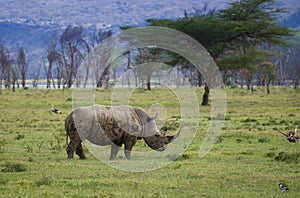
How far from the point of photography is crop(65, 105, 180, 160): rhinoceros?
1590 centimetres

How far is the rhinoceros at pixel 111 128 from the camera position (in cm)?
1590

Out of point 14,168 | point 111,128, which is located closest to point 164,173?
point 111,128

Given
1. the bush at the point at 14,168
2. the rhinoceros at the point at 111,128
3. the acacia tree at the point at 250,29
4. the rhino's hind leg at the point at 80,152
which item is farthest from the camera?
the acacia tree at the point at 250,29

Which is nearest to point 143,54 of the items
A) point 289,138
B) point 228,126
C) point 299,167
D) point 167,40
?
point 167,40

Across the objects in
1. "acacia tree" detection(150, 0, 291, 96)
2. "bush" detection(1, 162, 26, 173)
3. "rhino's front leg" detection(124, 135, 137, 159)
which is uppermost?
"acacia tree" detection(150, 0, 291, 96)

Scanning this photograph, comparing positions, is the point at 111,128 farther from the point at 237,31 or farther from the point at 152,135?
the point at 237,31

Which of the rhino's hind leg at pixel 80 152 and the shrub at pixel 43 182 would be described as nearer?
the shrub at pixel 43 182

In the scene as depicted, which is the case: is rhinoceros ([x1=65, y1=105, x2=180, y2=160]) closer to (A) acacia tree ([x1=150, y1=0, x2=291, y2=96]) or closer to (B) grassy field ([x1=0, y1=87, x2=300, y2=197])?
(B) grassy field ([x1=0, y1=87, x2=300, y2=197])

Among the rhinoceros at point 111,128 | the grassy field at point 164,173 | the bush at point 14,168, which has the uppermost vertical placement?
the rhinoceros at point 111,128

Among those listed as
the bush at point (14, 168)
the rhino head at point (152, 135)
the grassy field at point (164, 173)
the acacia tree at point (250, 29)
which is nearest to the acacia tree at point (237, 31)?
the acacia tree at point (250, 29)

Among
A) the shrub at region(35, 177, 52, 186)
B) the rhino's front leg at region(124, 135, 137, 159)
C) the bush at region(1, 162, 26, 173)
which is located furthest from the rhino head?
the shrub at region(35, 177, 52, 186)

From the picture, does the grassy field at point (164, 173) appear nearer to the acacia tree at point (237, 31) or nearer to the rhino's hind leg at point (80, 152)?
the rhino's hind leg at point (80, 152)

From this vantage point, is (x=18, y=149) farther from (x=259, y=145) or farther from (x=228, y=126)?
(x=228, y=126)

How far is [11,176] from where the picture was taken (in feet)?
43.0
